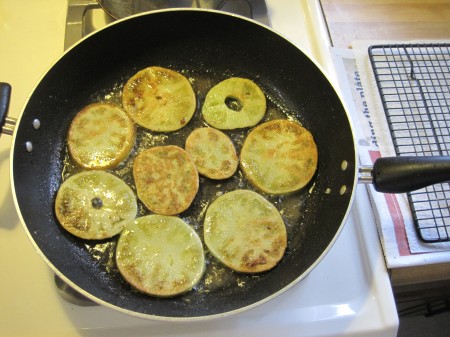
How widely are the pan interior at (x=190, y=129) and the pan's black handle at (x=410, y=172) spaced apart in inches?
3.5

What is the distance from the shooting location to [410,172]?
0.75m

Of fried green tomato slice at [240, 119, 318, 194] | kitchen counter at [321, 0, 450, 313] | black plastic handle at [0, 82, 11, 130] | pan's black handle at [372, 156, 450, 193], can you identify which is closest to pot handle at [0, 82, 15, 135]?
black plastic handle at [0, 82, 11, 130]

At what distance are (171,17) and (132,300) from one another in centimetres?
73

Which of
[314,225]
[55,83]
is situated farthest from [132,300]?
[55,83]

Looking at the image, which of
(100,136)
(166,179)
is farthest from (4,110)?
(166,179)

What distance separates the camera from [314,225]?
941 mm

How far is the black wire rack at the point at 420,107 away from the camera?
101 centimetres

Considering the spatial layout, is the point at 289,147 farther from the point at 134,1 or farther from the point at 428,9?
the point at 428,9

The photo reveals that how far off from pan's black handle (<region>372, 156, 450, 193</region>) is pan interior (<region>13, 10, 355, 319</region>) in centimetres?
9

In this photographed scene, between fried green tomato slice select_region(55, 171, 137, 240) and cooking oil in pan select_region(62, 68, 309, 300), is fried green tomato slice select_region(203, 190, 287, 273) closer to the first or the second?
cooking oil in pan select_region(62, 68, 309, 300)

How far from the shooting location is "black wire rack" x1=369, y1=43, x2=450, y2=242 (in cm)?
101

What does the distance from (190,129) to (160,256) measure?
0.36 meters

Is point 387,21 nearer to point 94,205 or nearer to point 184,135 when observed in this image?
point 184,135

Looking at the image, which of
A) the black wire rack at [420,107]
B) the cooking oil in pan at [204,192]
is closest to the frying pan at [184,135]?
the cooking oil in pan at [204,192]
